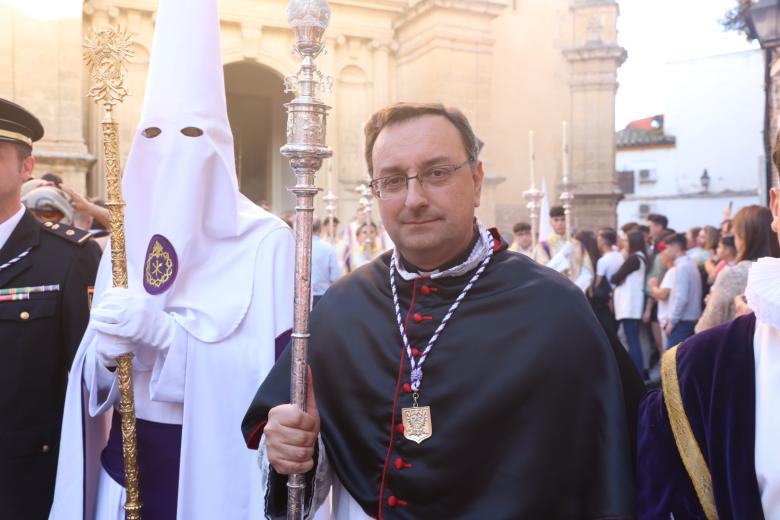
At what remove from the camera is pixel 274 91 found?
59.9 feet

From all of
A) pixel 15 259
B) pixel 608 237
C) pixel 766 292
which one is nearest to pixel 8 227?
pixel 15 259

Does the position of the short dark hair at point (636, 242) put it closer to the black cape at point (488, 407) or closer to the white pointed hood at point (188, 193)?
the white pointed hood at point (188, 193)

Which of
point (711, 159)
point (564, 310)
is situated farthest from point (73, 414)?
point (711, 159)

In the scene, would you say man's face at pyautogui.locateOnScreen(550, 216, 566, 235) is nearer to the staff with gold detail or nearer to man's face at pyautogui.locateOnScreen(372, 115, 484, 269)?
the staff with gold detail

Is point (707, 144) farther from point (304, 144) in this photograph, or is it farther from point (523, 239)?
point (304, 144)

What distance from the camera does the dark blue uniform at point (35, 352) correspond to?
284cm

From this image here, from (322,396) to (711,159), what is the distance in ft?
137

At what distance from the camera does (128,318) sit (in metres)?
2.58

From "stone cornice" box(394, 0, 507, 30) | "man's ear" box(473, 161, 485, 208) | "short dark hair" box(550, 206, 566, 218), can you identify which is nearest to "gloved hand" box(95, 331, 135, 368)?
"man's ear" box(473, 161, 485, 208)

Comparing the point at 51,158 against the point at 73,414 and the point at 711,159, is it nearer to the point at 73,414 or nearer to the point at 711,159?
the point at 73,414

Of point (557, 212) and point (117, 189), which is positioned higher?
point (557, 212)

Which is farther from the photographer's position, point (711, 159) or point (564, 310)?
point (711, 159)

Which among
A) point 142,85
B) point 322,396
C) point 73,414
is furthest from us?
point 142,85

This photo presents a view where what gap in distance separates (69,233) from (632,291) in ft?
25.1
